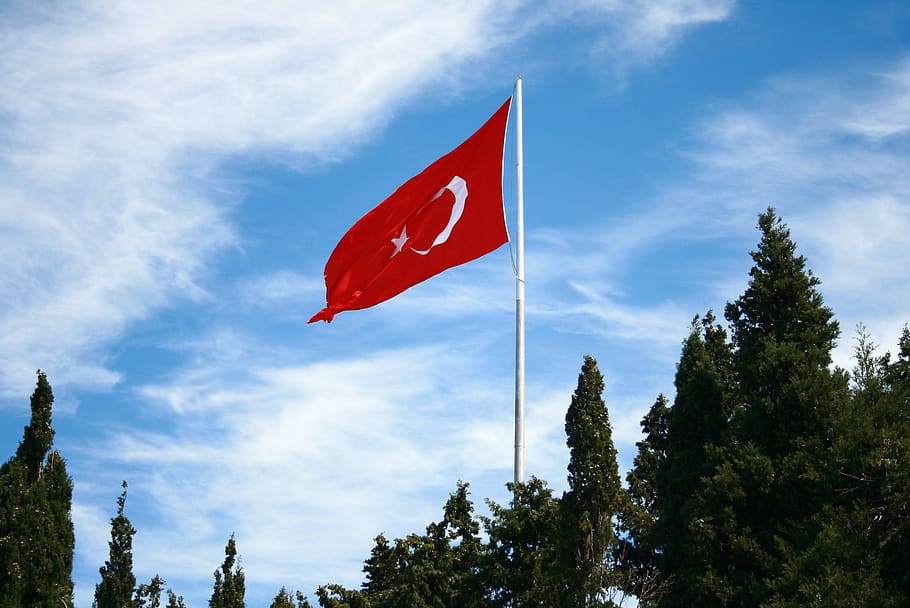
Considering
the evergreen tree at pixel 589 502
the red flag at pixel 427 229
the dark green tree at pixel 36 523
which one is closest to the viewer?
the evergreen tree at pixel 589 502

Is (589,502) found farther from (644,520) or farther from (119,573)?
(119,573)

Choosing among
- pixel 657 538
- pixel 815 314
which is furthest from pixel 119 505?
pixel 815 314

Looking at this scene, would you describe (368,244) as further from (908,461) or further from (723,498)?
(908,461)

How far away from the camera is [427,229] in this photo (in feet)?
93.5

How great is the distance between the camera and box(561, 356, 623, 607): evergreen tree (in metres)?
21.7

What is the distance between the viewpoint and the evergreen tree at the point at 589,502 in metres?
21.7

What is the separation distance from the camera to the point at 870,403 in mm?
26766

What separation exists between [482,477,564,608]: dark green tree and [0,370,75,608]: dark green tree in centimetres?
1443

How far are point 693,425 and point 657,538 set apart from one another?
11.0 ft

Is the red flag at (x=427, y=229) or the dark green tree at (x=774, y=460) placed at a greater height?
the red flag at (x=427, y=229)

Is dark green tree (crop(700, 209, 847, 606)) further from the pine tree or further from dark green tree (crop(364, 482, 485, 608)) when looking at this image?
dark green tree (crop(364, 482, 485, 608))

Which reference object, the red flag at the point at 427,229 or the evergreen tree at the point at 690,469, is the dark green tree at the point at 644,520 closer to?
the evergreen tree at the point at 690,469

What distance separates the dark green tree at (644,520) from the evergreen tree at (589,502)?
0.71 meters

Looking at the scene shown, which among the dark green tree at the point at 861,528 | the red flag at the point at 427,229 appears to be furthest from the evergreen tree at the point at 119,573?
the dark green tree at the point at 861,528
